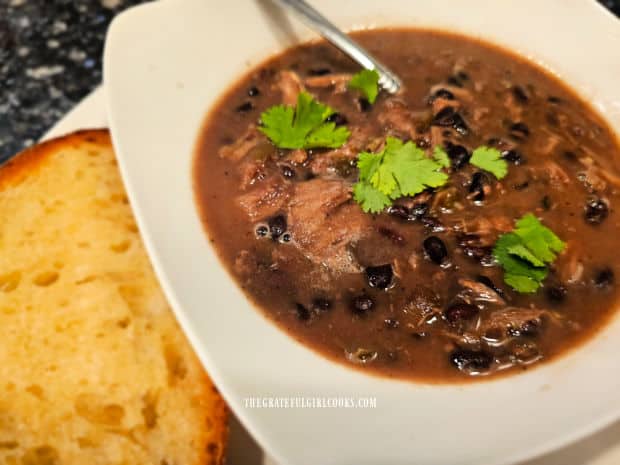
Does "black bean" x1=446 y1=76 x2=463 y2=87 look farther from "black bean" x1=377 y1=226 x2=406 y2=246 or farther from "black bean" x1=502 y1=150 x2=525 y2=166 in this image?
"black bean" x1=377 y1=226 x2=406 y2=246

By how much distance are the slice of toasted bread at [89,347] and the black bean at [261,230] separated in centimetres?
56

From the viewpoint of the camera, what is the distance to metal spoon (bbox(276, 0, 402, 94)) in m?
3.87

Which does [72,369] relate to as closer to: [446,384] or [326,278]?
[326,278]

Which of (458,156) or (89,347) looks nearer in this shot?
(89,347)

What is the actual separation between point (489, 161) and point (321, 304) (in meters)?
1.24

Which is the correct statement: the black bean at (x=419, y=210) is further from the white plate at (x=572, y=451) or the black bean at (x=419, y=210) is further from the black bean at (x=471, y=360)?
the white plate at (x=572, y=451)

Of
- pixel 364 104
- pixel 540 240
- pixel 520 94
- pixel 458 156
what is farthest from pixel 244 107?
pixel 540 240

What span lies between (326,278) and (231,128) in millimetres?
1119

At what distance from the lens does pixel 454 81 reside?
3.94m

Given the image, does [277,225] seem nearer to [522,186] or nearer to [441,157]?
[441,157]

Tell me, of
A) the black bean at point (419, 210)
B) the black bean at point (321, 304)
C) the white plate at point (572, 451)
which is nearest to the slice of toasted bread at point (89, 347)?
the white plate at point (572, 451)

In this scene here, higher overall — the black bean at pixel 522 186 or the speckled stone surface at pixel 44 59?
the black bean at pixel 522 186

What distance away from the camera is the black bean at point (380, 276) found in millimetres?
2965

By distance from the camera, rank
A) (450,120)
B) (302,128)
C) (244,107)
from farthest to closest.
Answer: (244,107), (450,120), (302,128)
